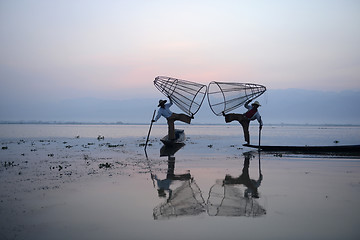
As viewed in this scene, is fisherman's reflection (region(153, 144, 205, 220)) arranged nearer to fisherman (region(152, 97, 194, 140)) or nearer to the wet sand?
the wet sand

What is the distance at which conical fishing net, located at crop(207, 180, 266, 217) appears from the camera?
261 inches

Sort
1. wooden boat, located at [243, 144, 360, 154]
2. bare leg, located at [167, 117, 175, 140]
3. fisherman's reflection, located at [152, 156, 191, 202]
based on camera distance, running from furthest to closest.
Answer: bare leg, located at [167, 117, 175, 140]
wooden boat, located at [243, 144, 360, 154]
fisherman's reflection, located at [152, 156, 191, 202]

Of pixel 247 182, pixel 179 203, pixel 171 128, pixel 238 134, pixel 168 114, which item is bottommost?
pixel 179 203

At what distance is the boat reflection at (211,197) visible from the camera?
6.68 meters

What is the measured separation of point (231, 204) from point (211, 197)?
777mm

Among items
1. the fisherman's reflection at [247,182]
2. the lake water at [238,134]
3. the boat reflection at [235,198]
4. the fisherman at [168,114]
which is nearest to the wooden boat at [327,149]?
the fisherman at [168,114]

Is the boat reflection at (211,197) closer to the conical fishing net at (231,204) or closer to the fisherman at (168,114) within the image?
the conical fishing net at (231,204)

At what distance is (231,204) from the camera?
733 centimetres

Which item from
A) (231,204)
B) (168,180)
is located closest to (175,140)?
(168,180)

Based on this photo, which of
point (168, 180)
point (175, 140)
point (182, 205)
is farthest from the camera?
point (175, 140)

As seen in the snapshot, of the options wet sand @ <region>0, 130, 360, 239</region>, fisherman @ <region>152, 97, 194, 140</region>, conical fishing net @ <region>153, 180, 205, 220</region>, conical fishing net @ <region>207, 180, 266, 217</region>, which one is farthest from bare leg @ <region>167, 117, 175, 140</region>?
conical fishing net @ <region>207, 180, 266, 217</region>

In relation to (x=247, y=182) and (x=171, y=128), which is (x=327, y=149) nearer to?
(x=171, y=128)

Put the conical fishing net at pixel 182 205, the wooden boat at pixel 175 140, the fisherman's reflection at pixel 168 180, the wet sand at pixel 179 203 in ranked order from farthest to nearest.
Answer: the wooden boat at pixel 175 140 → the fisherman's reflection at pixel 168 180 → the conical fishing net at pixel 182 205 → the wet sand at pixel 179 203

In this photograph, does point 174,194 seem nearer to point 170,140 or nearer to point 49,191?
point 49,191
